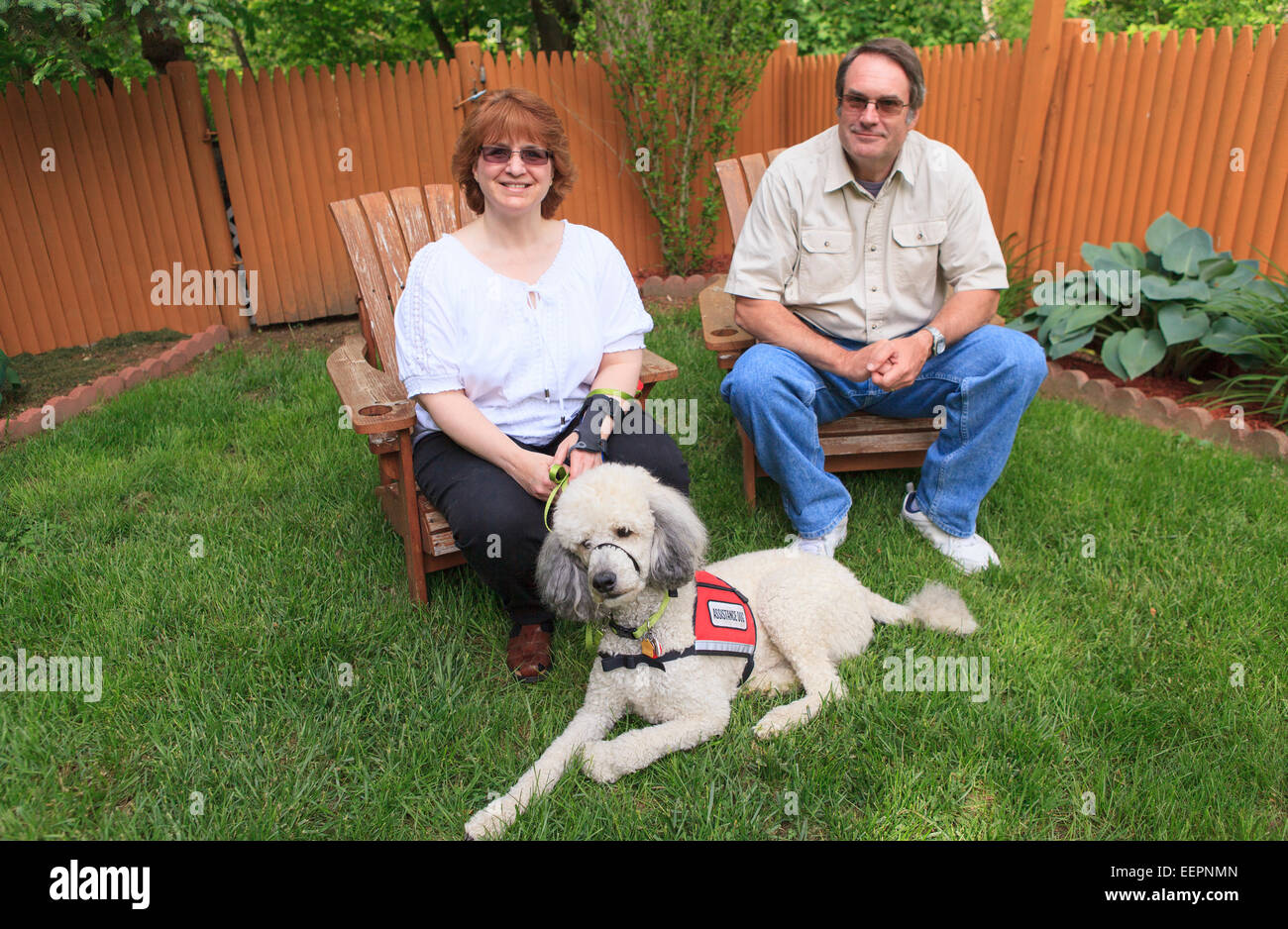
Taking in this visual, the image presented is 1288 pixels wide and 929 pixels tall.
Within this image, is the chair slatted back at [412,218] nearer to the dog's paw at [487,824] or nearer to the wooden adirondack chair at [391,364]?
the wooden adirondack chair at [391,364]

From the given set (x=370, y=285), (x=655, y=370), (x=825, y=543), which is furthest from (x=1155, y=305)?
(x=370, y=285)

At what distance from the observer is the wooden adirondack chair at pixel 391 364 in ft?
8.71

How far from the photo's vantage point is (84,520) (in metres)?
3.39

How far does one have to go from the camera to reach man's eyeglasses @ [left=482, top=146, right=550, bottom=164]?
100 inches

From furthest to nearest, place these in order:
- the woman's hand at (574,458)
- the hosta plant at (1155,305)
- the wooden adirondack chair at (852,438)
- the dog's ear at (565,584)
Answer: the hosta plant at (1155,305), the wooden adirondack chair at (852,438), the woman's hand at (574,458), the dog's ear at (565,584)

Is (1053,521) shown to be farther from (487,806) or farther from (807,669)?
(487,806)

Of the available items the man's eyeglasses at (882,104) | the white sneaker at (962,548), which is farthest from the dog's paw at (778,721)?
the man's eyeglasses at (882,104)

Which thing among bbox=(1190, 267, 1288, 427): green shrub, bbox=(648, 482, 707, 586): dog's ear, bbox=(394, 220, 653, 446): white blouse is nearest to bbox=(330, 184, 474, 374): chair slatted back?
bbox=(394, 220, 653, 446): white blouse

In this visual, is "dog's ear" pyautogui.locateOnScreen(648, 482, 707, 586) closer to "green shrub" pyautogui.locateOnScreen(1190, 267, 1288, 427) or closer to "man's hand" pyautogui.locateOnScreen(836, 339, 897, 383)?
"man's hand" pyautogui.locateOnScreen(836, 339, 897, 383)

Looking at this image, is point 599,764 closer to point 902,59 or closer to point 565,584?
point 565,584

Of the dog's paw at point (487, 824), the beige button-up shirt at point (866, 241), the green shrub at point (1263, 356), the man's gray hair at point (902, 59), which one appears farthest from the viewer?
the green shrub at point (1263, 356)

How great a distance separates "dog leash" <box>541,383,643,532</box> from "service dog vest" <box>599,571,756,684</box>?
1.48ft

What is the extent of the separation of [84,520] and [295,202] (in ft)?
11.2

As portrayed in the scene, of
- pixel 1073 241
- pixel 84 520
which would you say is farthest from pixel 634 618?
pixel 1073 241
